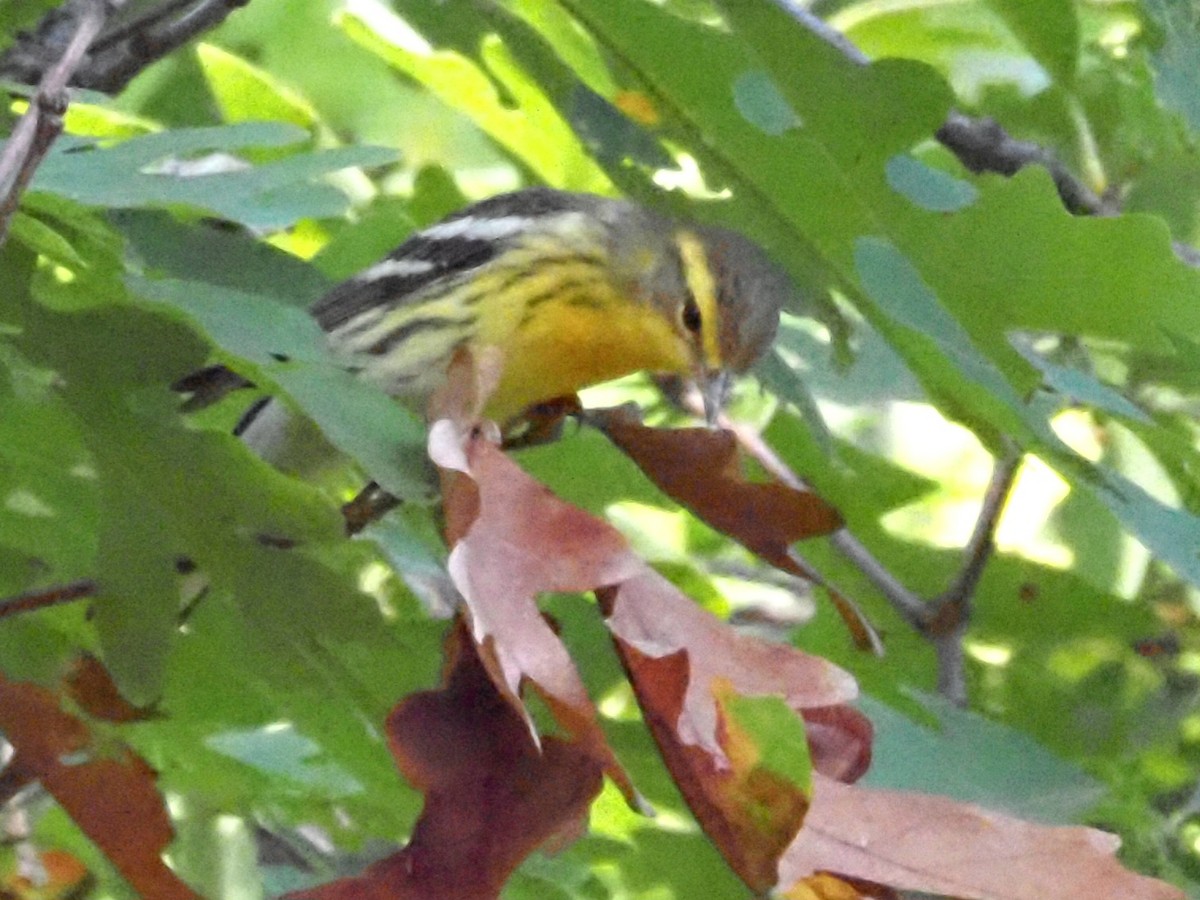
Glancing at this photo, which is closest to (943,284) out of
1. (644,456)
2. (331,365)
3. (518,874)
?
(644,456)

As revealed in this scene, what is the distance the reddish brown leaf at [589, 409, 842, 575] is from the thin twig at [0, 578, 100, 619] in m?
0.35

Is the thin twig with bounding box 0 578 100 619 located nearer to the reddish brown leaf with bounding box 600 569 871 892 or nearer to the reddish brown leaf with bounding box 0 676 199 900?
the reddish brown leaf with bounding box 0 676 199 900

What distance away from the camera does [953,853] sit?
78 cm

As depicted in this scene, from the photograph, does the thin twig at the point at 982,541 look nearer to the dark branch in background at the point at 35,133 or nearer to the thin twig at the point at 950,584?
the thin twig at the point at 950,584

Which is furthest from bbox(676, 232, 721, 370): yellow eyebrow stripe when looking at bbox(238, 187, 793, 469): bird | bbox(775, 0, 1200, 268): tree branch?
bbox(775, 0, 1200, 268): tree branch

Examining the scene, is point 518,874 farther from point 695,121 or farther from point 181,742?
point 695,121

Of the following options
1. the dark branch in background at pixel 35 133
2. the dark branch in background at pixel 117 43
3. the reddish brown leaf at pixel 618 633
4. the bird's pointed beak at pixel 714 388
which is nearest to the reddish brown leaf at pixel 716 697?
the reddish brown leaf at pixel 618 633

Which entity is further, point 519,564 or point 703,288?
point 703,288

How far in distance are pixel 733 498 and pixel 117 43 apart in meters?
0.63

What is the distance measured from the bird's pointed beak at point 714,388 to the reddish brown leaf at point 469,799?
103cm

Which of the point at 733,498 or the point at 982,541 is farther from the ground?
the point at 733,498

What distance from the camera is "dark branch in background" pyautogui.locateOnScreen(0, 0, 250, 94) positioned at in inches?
52.5

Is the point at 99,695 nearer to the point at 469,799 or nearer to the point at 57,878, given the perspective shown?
the point at 469,799

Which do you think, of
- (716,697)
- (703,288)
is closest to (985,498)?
(703,288)
